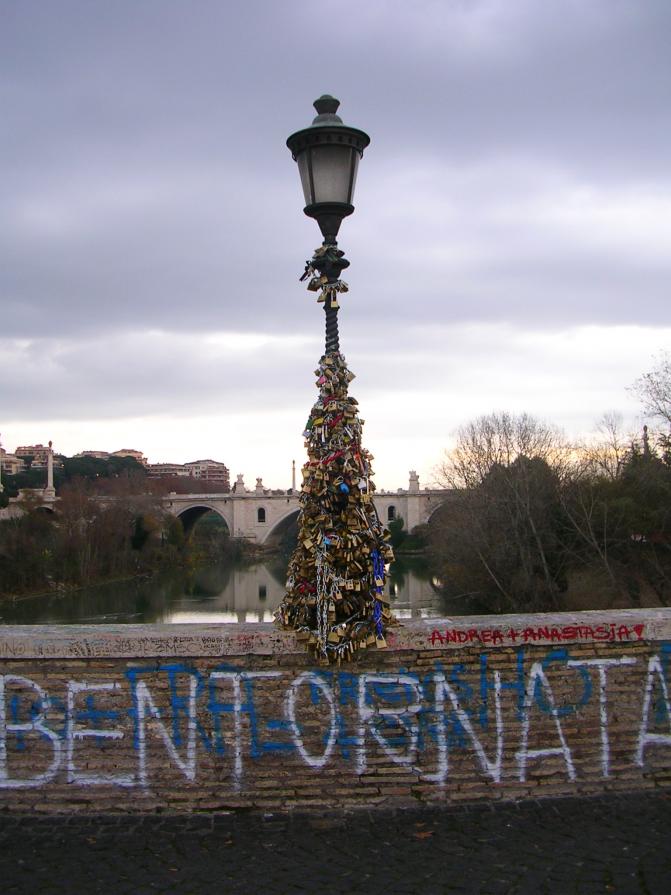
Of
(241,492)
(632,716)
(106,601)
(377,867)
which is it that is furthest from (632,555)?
(241,492)

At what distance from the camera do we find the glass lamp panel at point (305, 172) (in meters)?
5.39

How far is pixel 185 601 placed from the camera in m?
36.1

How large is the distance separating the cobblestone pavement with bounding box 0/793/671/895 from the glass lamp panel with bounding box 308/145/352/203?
385 cm

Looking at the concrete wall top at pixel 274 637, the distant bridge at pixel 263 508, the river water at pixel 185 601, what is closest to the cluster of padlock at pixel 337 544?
the concrete wall top at pixel 274 637

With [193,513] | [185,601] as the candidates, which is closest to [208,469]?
[193,513]

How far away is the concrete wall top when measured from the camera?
16.3ft

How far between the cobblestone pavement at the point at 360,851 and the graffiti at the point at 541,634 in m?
0.94

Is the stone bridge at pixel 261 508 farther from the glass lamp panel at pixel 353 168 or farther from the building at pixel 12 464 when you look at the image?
the glass lamp panel at pixel 353 168

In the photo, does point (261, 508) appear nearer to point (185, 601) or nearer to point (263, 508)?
point (263, 508)

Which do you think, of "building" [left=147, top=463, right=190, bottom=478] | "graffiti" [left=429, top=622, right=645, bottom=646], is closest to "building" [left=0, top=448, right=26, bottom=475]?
"building" [left=147, top=463, right=190, bottom=478]

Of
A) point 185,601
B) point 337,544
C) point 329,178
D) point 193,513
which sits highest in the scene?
point 193,513

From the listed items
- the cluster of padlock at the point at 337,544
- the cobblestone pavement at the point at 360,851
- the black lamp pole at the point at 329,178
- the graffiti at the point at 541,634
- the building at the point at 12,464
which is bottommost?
the cobblestone pavement at the point at 360,851

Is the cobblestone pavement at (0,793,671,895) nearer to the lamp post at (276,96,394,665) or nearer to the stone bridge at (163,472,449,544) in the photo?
the lamp post at (276,96,394,665)

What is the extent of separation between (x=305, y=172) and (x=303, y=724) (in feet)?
11.5
